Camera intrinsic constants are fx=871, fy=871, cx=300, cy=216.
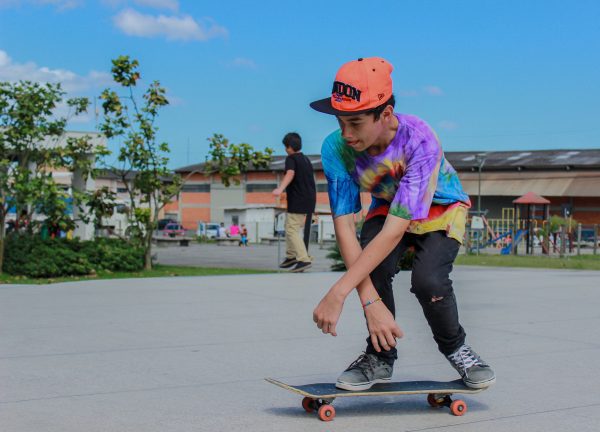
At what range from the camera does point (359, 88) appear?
358 centimetres

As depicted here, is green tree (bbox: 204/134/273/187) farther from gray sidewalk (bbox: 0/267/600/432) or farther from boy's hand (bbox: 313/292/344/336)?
boy's hand (bbox: 313/292/344/336)

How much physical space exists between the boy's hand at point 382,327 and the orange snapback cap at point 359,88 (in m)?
0.83

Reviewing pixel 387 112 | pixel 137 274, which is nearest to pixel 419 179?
pixel 387 112

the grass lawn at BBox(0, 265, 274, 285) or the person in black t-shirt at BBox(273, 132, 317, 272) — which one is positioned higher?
the person in black t-shirt at BBox(273, 132, 317, 272)

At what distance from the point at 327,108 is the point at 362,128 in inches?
6.7

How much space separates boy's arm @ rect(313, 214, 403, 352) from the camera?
3.54 meters

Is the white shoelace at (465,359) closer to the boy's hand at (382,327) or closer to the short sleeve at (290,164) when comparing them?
the boy's hand at (382,327)

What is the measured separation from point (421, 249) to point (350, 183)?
45 centimetres

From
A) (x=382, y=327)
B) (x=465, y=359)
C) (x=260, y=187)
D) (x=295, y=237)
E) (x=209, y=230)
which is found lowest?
(x=465, y=359)

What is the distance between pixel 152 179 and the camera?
1391cm

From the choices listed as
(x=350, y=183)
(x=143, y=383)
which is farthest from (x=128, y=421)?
(x=350, y=183)

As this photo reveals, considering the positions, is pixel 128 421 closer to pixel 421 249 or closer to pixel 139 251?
pixel 421 249

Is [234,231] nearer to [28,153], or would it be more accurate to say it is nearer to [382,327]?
[28,153]

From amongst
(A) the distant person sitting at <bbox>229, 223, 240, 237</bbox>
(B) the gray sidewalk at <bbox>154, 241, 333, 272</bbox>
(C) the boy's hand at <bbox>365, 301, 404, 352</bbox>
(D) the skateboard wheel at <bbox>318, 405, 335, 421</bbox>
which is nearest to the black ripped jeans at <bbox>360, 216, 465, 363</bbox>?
(C) the boy's hand at <bbox>365, 301, 404, 352</bbox>
